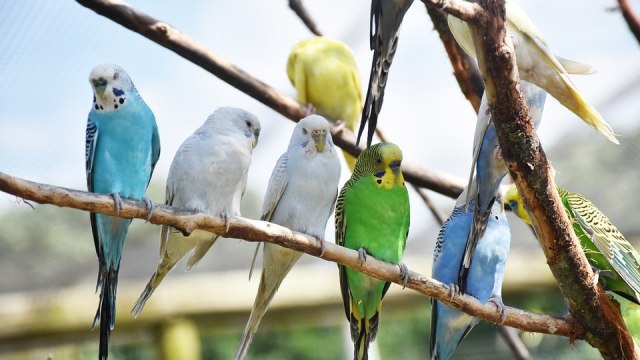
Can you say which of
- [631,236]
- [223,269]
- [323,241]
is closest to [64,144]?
[223,269]

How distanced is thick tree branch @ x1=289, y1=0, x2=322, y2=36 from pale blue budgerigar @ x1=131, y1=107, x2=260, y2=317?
1002 millimetres

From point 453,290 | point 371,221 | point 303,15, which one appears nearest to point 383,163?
point 371,221

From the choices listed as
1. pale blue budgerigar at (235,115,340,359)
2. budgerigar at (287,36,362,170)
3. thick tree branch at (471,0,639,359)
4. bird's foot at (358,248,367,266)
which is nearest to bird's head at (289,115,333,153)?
pale blue budgerigar at (235,115,340,359)

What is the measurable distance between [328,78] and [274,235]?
2.15 meters

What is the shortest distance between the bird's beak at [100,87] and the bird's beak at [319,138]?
0.57m

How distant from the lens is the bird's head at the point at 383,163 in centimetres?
247

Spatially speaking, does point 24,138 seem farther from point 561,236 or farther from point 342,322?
point 561,236

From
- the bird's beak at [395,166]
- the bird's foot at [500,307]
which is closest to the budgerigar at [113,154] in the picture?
the bird's beak at [395,166]

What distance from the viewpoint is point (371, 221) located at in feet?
8.20

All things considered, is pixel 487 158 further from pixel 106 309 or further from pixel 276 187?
pixel 106 309

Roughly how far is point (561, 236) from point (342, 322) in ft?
5.51

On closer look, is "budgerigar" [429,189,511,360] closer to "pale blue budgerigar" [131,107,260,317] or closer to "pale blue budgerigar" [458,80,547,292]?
"pale blue budgerigar" [458,80,547,292]

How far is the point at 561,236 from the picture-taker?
7.64 ft

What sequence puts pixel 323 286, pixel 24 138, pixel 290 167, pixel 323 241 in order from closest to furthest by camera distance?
A: pixel 323 241 → pixel 290 167 → pixel 24 138 → pixel 323 286
